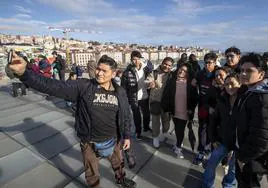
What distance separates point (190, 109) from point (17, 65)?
2416mm

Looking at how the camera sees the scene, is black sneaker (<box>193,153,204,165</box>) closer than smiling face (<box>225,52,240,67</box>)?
Yes

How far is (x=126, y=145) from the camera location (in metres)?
2.27

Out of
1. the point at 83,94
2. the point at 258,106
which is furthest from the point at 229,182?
the point at 83,94

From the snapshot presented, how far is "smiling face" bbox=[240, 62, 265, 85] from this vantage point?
171 centimetres

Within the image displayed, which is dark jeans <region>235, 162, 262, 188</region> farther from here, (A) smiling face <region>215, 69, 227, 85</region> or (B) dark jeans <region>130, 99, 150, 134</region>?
(B) dark jeans <region>130, 99, 150, 134</region>

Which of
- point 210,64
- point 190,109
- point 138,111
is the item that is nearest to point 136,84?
point 138,111

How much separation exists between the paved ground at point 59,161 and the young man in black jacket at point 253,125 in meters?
1.01

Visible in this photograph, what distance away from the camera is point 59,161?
299 centimetres

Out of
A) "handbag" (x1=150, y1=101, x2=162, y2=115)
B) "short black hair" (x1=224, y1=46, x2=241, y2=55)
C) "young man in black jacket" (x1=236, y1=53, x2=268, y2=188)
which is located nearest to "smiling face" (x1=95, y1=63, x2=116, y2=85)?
"young man in black jacket" (x1=236, y1=53, x2=268, y2=188)

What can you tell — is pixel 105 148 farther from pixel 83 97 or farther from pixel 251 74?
pixel 251 74

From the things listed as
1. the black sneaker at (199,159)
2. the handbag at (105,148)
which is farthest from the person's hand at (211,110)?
the handbag at (105,148)

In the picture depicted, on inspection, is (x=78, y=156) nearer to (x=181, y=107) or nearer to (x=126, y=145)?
(x=126, y=145)

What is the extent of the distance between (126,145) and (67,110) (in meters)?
3.60

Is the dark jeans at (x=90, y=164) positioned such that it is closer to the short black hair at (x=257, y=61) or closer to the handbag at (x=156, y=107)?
the handbag at (x=156, y=107)
